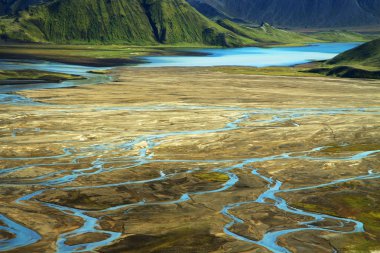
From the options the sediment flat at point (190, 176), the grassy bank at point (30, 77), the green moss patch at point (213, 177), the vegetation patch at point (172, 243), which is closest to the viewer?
the vegetation patch at point (172, 243)

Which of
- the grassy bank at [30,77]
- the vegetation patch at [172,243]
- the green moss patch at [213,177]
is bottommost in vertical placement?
the green moss patch at [213,177]

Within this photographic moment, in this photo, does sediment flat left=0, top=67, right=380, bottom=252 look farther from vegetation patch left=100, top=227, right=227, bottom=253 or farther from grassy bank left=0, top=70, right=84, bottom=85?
grassy bank left=0, top=70, right=84, bottom=85

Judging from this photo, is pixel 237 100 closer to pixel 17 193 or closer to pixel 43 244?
pixel 17 193

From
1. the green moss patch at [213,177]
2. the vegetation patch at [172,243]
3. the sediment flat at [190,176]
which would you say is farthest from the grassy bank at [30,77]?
the vegetation patch at [172,243]

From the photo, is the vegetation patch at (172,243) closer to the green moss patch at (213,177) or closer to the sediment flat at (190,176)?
the sediment flat at (190,176)

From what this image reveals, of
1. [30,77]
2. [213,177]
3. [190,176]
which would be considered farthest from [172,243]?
[30,77]

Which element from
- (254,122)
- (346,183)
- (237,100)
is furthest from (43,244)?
(237,100)

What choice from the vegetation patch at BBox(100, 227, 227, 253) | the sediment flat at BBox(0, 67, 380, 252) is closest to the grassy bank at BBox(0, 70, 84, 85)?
the sediment flat at BBox(0, 67, 380, 252)

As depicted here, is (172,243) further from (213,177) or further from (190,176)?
(213,177)
